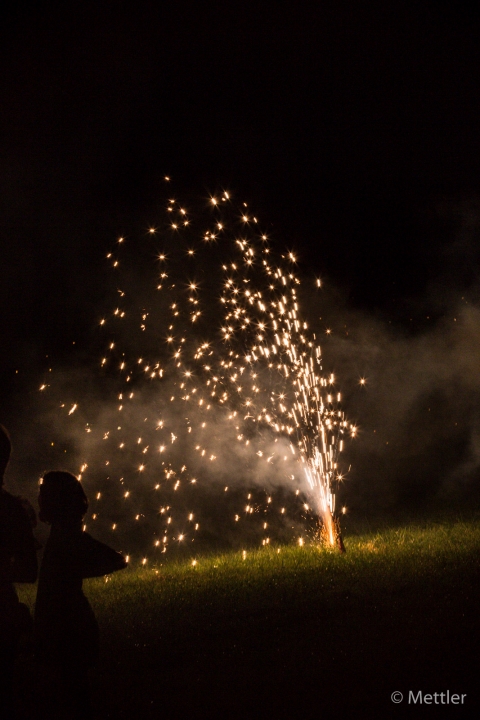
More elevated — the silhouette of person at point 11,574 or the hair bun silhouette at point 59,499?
the hair bun silhouette at point 59,499

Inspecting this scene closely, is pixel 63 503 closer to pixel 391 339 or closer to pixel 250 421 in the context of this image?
pixel 250 421

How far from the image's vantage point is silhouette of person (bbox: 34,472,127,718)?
3449mm

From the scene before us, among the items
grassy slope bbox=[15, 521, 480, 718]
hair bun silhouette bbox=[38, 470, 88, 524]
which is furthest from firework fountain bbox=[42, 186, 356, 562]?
hair bun silhouette bbox=[38, 470, 88, 524]

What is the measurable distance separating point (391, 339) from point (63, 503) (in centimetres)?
1097

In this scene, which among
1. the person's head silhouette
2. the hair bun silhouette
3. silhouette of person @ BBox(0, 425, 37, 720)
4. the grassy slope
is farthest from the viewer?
the grassy slope

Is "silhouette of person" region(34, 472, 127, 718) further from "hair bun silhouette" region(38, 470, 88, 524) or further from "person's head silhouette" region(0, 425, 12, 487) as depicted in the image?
"person's head silhouette" region(0, 425, 12, 487)

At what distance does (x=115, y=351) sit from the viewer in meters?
11.5

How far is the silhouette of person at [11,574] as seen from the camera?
303 centimetres

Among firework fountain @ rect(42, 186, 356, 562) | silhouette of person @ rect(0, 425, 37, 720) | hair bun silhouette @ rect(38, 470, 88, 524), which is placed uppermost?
firework fountain @ rect(42, 186, 356, 562)

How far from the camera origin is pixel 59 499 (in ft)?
12.1

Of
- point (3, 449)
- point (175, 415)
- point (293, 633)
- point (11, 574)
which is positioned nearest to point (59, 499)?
point (3, 449)

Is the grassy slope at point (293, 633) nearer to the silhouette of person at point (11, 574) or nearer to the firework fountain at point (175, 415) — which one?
the silhouette of person at point (11, 574)

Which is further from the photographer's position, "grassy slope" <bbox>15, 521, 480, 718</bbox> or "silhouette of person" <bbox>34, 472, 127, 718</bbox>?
"grassy slope" <bbox>15, 521, 480, 718</bbox>

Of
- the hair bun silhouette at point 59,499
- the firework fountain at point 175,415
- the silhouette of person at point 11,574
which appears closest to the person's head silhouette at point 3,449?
the silhouette of person at point 11,574
